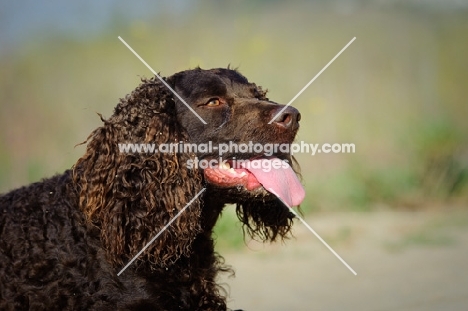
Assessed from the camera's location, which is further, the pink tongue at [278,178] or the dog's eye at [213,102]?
the dog's eye at [213,102]

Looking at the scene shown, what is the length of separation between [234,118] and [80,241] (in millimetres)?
959

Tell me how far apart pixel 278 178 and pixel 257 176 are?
107mm

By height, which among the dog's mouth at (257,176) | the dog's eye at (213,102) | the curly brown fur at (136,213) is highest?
the dog's eye at (213,102)

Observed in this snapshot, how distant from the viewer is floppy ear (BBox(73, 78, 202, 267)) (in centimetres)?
340

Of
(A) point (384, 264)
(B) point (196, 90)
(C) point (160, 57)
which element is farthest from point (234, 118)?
(C) point (160, 57)

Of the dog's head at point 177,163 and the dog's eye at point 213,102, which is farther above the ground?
the dog's eye at point 213,102

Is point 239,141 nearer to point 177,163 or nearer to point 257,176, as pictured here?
point 257,176

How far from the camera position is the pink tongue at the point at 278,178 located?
356 cm

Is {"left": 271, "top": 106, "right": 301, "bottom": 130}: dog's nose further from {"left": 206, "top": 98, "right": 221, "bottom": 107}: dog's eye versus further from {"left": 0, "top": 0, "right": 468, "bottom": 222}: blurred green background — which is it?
{"left": 0, "top": 0, "right": 468, "bottom": 222}: blurred green background

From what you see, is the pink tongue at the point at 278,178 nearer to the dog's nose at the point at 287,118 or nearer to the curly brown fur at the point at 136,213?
the curly brown fur at the point at 136,213

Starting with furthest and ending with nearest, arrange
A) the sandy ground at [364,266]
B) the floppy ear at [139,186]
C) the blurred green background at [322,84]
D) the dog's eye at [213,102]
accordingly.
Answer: the blurred green background at [322,84], the sandy ground at [364,266], the dog's eye at [213,102], the floppy ear at [139,186]

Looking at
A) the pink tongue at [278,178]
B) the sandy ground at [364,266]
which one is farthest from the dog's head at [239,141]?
the sandy ground at [364,266]

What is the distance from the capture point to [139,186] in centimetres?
349

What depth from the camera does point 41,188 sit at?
374cm
